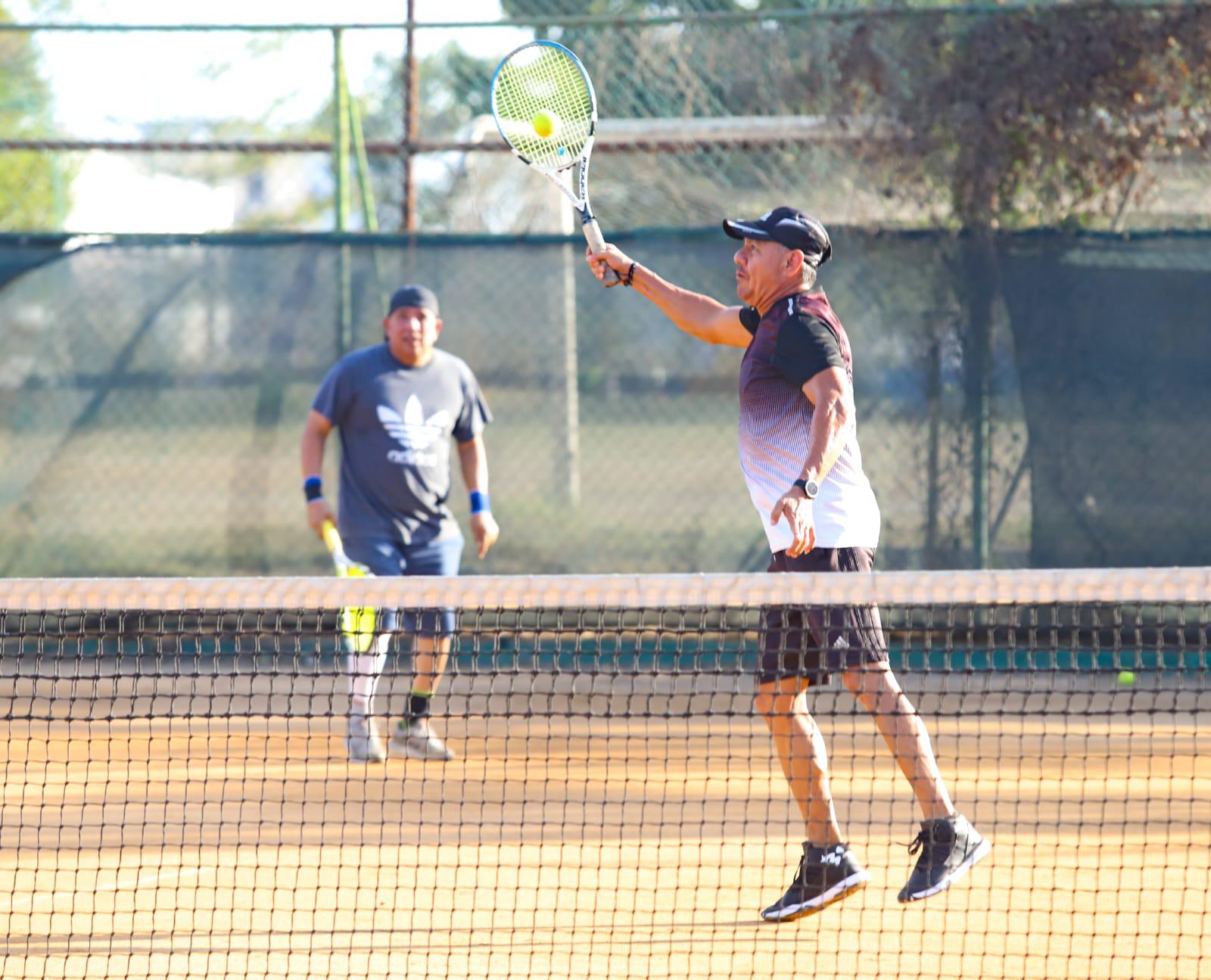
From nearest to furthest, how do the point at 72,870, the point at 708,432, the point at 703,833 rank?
the point at 72,870 → the point at 703,833 → the point at 708,432

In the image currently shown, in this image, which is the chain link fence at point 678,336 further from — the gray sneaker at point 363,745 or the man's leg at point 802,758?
the man's leg at point 802,758

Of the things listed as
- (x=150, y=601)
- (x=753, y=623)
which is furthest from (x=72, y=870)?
(x=753, y=623)

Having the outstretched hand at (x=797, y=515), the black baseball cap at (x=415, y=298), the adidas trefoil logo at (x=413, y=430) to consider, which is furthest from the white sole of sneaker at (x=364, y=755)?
the outstretched hand at (x=797, y=515)

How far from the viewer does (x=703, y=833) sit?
4.69 m

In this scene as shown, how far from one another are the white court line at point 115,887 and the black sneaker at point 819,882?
59.6 inches

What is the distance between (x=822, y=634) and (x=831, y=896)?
639 millimetres

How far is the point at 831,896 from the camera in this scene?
3.68m

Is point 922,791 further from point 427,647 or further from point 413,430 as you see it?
point 413,430

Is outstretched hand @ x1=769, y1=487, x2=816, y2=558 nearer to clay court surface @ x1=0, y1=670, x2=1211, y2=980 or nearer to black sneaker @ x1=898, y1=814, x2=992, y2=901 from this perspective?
clay court surface @ x1=0, y1=670, x2=1211, y2=980

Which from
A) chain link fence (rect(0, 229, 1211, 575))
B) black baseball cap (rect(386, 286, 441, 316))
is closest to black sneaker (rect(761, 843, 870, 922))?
black baseball cap (rect(386, 286, 441, 316))

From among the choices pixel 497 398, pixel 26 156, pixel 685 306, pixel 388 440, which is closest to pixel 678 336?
pixel 497 398

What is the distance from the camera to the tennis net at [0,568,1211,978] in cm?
333

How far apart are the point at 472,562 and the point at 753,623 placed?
1.41 meters

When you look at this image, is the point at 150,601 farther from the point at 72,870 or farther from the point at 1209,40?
the point at 1209,40
